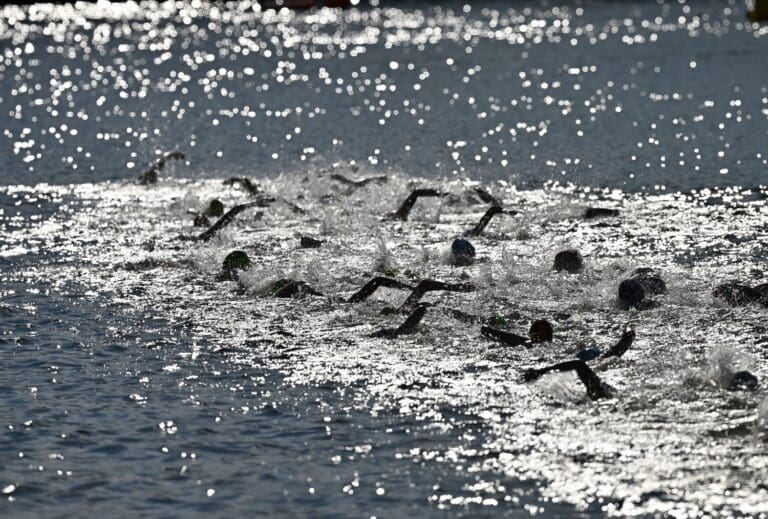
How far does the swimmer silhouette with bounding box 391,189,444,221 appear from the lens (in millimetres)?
20547

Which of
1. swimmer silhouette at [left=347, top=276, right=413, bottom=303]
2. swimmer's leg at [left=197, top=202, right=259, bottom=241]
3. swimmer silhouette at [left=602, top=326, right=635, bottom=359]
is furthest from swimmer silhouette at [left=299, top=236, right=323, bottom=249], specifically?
swimmer silhouette at [left=602, top=326, right=635, bottom=359]

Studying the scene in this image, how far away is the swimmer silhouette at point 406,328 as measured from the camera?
→ 1357 centimetres

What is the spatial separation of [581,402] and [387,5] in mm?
118377

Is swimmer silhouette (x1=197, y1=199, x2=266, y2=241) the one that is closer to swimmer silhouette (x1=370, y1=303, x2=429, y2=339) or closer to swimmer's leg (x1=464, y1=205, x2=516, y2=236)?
swimmer's leg (x1=464, y1=205, x2=516, y2=236)

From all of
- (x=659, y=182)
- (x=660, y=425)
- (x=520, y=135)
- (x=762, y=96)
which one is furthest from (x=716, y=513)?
(x=762, y=96)

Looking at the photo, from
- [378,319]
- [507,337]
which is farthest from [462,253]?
[507,337]

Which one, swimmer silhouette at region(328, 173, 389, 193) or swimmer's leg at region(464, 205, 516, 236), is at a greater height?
swimmer silhouette at region(328, 173, 389, 193)

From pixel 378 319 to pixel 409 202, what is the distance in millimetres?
6648

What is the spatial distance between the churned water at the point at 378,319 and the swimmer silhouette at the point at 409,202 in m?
0.27

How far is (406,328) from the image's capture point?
13.6 metres

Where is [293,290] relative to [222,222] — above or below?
below

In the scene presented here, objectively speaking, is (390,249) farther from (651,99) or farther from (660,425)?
(651,99)

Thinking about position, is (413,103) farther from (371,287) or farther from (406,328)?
(406,328)

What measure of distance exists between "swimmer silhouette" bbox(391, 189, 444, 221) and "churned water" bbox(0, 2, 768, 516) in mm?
271
